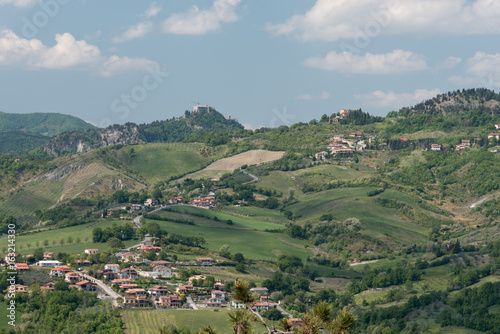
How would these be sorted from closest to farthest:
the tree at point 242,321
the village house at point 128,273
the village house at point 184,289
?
the tree at point 242,321 → the village house at point 184,289 → the village house at point 128,273

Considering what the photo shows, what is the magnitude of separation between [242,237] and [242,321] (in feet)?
407

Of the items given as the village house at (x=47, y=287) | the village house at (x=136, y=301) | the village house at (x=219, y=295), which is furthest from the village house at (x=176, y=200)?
the village house at (x=136, y=301)

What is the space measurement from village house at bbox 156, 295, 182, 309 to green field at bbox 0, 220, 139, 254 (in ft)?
107

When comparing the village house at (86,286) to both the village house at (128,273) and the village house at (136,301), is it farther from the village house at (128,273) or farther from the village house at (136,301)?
the village house at (128,273)

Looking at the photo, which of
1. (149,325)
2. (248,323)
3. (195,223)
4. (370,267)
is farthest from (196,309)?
(248,323)

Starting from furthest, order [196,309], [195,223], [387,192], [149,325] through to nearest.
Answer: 1. [387,192]
2. [195,223]
3. [196,309]
4. [149,325]

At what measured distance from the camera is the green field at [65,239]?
132875mm

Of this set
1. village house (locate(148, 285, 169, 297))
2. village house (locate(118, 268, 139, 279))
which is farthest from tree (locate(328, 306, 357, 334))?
village house (locate(118, 268, 139, 279))

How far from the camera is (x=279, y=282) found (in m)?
119

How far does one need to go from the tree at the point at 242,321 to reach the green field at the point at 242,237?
369ft

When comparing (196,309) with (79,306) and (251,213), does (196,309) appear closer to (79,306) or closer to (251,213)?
(79,306)

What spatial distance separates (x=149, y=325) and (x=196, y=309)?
9478 mm

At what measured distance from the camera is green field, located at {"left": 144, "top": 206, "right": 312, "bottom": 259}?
143300 millimetres

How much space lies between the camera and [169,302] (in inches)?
4006
